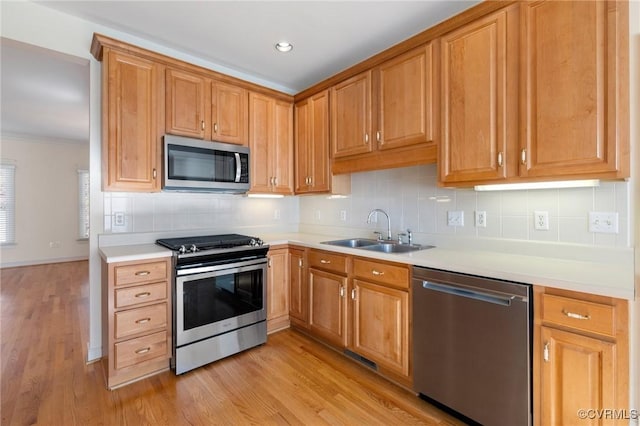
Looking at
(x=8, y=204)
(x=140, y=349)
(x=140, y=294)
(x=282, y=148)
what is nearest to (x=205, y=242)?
(x=140, y=294)

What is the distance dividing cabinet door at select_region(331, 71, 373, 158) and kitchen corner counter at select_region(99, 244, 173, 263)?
1.68 m

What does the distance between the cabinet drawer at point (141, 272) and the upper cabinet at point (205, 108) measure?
110 cm

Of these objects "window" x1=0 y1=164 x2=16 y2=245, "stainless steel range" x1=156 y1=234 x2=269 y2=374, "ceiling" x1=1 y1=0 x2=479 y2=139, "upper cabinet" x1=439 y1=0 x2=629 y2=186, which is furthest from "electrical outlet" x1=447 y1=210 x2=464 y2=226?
"window" x1=0 y1=164 x2=16 y2=245

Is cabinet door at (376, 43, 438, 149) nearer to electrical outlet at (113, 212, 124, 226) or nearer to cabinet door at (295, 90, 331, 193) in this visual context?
cabinet door at (295, 90, 331, 193)

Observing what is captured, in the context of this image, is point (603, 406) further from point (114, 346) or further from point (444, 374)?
point (114, 346)

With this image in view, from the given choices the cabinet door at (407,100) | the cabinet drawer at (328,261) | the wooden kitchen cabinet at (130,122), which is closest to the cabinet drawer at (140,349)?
the wooden kitchen cabinet at (130,122)

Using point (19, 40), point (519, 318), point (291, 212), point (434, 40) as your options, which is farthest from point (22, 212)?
point (519, 318)

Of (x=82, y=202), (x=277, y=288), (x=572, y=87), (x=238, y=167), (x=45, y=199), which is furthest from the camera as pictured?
(x=82, y=202)

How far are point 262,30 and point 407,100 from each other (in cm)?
128

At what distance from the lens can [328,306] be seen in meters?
2.52

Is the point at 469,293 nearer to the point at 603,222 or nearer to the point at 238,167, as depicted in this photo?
the point at 603,222

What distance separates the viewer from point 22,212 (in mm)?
5887

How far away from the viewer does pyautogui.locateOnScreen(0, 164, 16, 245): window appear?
5.71 m

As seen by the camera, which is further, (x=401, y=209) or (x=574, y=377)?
(x=401, y=209)
